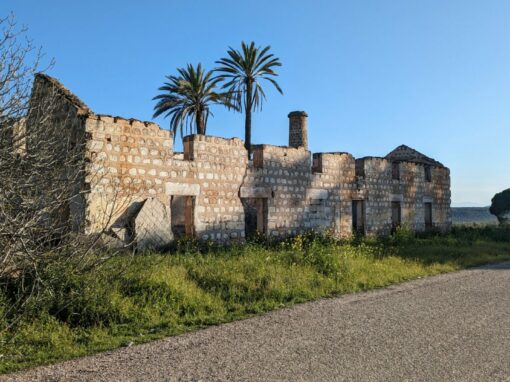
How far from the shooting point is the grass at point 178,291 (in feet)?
A: 18.3

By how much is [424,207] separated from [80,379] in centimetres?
1866

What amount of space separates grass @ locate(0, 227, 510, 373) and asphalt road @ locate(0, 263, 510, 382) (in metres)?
0.46

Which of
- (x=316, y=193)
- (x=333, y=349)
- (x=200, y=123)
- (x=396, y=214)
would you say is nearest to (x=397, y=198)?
(x=396, y=214)

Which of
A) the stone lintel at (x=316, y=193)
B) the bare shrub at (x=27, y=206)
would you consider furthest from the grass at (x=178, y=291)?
the stone lintel at (x=316, y=193)

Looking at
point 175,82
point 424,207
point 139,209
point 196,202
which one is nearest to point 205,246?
point 196,202

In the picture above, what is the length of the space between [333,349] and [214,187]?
7261 millimetres

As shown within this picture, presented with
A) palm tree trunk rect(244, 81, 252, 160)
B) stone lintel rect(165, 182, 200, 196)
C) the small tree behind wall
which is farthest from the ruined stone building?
the small tree behind wall

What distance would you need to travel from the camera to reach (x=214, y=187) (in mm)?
11969

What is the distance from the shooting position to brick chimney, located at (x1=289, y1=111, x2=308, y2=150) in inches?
867

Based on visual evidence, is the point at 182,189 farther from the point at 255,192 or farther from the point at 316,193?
the point at 316,193

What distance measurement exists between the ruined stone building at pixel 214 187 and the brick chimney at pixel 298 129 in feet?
15.3

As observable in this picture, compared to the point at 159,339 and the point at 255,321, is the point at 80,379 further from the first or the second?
the point at 255,321

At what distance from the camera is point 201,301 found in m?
7.21

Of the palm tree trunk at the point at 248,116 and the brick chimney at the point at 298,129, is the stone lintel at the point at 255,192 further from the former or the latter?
the palm tree trunk at the point at 248,116
